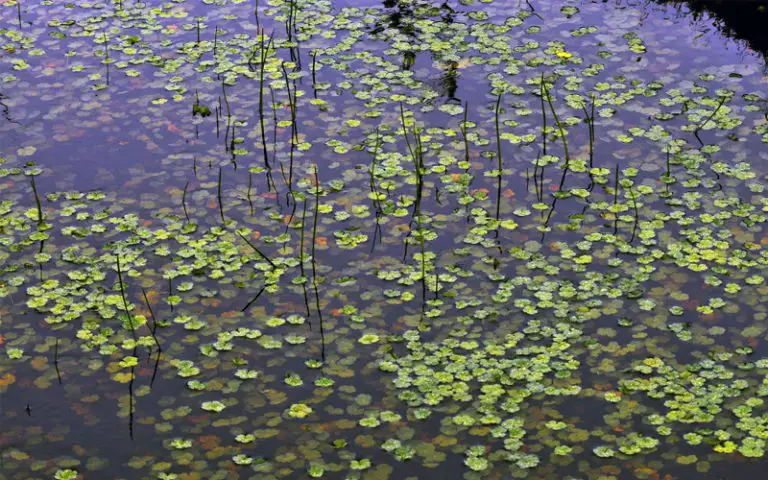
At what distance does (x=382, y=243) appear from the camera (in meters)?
6.09

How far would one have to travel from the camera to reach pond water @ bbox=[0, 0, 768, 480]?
4.85m

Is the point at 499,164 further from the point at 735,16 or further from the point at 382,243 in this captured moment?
the point at 735,16

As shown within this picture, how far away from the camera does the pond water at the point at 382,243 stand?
4.85 meters

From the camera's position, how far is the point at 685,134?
7.02 m

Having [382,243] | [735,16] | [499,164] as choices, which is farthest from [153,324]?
[735,16]

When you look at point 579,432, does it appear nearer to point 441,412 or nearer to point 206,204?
point 441,412

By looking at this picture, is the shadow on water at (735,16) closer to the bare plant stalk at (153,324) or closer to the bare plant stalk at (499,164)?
the bare plant stalk at (499,164)

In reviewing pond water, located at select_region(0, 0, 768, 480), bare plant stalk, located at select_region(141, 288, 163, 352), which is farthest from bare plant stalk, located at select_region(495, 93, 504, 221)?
bare plant stalk, located at select_region(141, 288, 163, 352)

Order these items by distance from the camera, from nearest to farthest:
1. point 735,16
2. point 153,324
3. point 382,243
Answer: point 153,324
point 382,243
point 735,16

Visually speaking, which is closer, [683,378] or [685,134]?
[683,378]

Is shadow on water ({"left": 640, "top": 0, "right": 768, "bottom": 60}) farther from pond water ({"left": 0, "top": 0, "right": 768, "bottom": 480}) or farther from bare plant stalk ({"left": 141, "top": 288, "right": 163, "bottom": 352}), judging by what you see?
bare plant stalk ({"left": 141, "top": 288, "right": 163, "bottom": 352})

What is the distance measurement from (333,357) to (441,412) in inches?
25.2

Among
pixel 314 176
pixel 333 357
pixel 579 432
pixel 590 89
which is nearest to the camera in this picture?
pixel 579 432

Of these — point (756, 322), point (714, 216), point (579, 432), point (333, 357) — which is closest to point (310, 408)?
point (333, 357)
